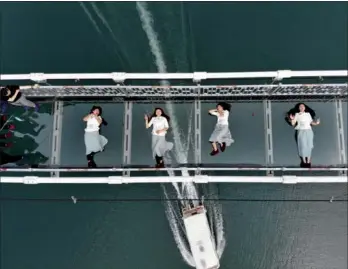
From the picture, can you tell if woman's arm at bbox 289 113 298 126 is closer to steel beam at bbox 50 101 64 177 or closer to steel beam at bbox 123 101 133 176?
steel beam at bbox 123 101 133 176

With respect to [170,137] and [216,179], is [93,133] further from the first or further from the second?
[216,179]

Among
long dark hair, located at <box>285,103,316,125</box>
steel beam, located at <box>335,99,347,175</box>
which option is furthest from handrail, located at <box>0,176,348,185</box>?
long dark hair, located at <box>285,103,316,125</box>

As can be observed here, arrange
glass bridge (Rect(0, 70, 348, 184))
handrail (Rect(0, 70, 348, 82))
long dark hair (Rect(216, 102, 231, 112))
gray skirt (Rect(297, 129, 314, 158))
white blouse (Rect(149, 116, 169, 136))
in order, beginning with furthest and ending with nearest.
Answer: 1. glass bridge (Rect(0, 70, 348, 184))
2. long dark hair (Rect(216, 102, 231, 112))
3. white blouse (Rect(149, 116, 169, 136))
4. gray skirt (Rect(297, 129, 314, 158))
5. handrail (Rect(0, 70, 348, 82))

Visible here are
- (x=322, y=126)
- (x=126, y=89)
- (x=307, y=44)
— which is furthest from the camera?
(x=307, y=44)

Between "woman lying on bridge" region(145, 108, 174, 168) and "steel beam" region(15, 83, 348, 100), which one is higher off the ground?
"steel beam" region(15, 83, 348, 100)

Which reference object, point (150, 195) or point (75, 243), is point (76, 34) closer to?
point (150, 195)

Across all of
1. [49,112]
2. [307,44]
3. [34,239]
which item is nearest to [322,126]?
[307,44]
